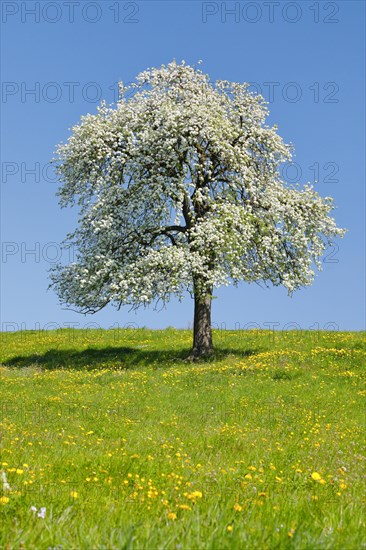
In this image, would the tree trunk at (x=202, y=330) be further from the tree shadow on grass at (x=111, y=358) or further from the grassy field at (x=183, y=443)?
the grassy field at (x=183, y=443)

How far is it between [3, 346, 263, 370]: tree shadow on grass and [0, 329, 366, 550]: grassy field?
0.41 feet

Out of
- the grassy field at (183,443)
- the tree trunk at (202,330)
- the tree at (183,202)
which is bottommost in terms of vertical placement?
the grassy field at (183,443)

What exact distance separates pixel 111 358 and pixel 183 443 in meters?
19.9

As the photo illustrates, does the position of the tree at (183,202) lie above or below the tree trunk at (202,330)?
above

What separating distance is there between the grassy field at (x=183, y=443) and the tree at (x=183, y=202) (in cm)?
414

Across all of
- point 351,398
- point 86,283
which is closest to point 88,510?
point 351,398

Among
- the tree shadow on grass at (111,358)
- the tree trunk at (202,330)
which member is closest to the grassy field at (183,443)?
the tree shadow on grass at (111,358)

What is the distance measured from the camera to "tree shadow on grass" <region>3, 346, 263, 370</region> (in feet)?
99.1

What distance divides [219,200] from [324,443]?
18.3m

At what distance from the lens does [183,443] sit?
507 inches

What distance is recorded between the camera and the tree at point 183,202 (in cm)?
2861

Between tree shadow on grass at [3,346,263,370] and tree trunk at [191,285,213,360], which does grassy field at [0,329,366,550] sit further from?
tree trunk at [191,285,213,360]

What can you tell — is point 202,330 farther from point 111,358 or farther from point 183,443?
point 183,443

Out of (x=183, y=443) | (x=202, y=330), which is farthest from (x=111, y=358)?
(x=183, y=443)
